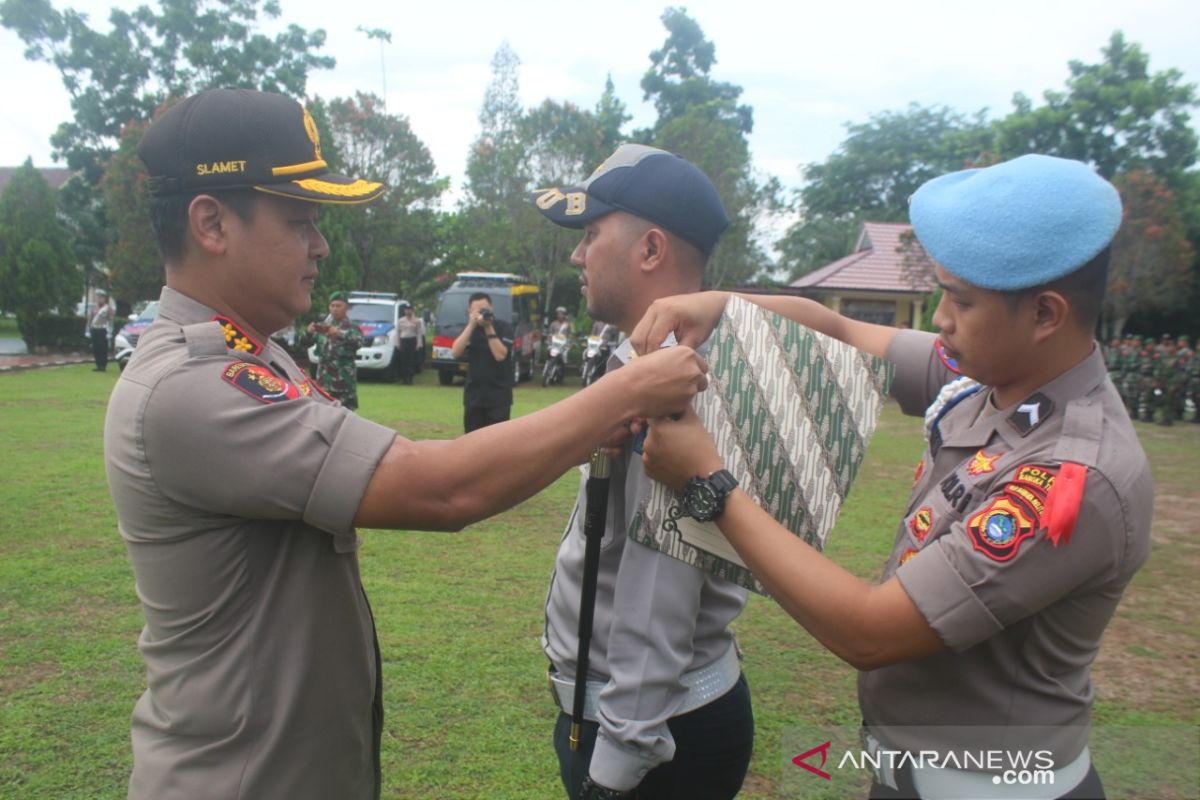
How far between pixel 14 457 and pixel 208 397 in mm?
9867

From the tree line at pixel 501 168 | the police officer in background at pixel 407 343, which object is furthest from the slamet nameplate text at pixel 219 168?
the police officer in background at pixel 407 343

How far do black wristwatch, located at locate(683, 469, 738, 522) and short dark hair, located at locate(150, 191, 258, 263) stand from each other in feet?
3.39

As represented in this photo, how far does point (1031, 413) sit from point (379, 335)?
20.0 m

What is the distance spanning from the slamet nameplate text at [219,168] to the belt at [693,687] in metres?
1.27

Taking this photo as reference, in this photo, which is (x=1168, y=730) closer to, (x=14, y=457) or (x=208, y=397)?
(x=208, y=397)

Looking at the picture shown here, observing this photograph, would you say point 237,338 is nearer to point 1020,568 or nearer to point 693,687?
point 693,687

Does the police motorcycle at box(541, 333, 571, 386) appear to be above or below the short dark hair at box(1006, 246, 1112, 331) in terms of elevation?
below

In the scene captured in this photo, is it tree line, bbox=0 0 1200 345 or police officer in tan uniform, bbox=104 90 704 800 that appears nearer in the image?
police officer in tan uniform, bbox=104 90 704 800

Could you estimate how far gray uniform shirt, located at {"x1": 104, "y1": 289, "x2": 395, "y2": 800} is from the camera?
158cm

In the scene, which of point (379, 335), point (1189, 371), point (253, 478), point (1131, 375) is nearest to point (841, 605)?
point (253, 478)

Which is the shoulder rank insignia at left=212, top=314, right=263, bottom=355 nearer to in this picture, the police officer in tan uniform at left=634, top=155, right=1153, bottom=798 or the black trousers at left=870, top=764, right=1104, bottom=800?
the police officer in tan uniform at left=634, top=155, right=1153, bottom=798

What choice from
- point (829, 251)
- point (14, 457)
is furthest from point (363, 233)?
point (14, 457)

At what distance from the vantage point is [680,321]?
1918 millimetres

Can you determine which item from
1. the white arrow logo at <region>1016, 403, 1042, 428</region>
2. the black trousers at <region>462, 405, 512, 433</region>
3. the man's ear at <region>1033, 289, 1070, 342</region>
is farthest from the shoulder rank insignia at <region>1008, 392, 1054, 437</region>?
the black trousers at <region>462, 405, 512, 433</region>
